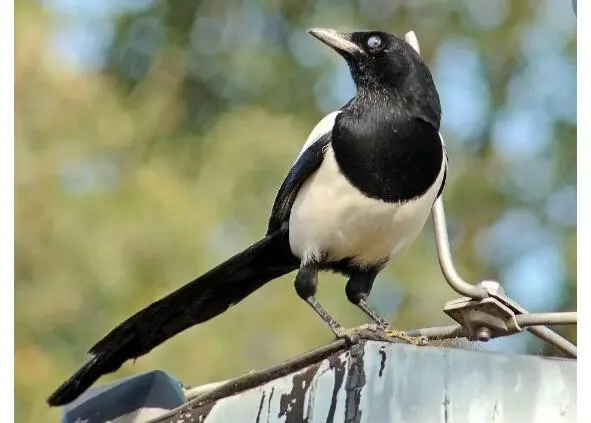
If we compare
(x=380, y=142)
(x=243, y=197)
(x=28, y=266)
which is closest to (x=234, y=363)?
(x=243, y=197)

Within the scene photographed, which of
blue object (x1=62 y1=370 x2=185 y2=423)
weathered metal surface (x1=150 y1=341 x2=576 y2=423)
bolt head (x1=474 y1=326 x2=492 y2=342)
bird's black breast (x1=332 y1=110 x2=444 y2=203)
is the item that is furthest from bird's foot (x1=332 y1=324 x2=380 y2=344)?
blue object (x1=62 y1=370 x2=185 y2=423)

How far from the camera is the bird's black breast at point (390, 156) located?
100cm

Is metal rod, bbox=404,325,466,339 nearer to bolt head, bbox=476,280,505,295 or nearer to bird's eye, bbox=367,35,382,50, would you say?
bolt head, bbox=476,280,505,295

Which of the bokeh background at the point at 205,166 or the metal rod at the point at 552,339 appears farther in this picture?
the bokeh background at the point at 205,166

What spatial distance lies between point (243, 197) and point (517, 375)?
1.40 meters

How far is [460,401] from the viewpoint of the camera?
646 mm

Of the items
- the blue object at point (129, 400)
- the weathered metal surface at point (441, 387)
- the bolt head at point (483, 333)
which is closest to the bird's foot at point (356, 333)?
the weathered metal surface at point (441, 387)

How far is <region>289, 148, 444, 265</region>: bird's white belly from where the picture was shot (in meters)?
1.01

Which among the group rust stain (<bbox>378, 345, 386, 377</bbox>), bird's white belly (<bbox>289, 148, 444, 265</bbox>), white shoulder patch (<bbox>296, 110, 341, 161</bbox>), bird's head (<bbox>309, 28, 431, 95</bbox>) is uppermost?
bird's head (<bbox>309, 28, 431, 95</bbox>)

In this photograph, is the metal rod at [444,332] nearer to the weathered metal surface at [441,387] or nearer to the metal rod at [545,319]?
the metal rod at [545,319]

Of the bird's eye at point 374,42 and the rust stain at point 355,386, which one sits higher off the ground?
the bird's eye at point 374,42

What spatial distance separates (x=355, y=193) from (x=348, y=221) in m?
0.03

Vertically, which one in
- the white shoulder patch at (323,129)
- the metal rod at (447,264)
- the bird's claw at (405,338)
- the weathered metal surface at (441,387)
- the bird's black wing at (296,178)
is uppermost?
the white shoulder patch at (323,129)

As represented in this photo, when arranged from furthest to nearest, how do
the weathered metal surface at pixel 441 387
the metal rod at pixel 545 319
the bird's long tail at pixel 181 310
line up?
the bird's long tail at pixel 181 310, the metal rod at pixel 545 319, the weathered metal surface at pixel 441 387
